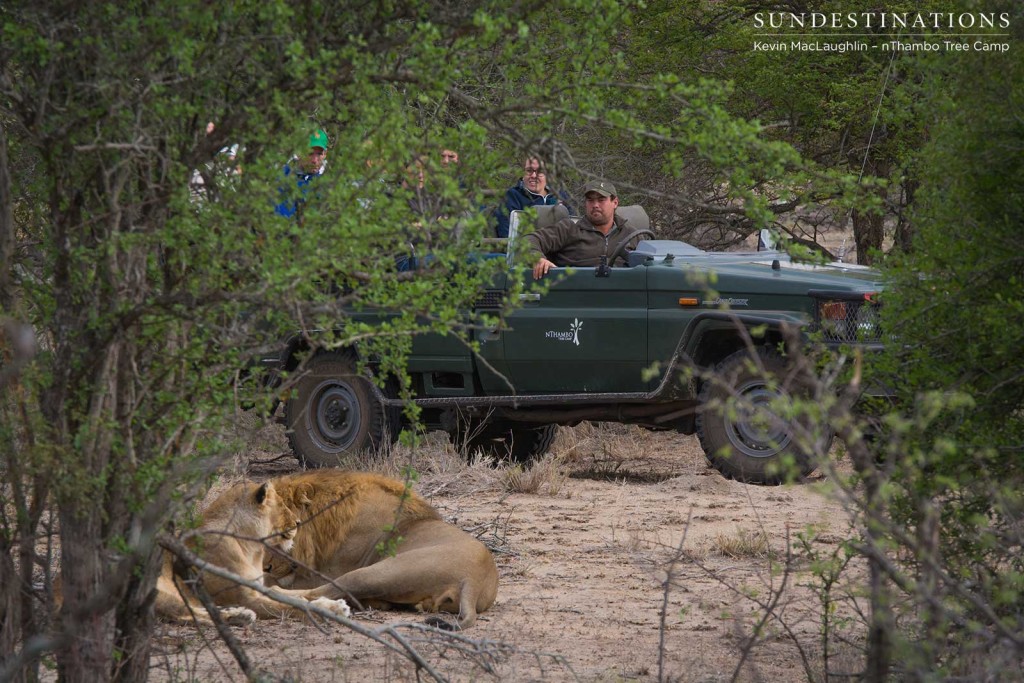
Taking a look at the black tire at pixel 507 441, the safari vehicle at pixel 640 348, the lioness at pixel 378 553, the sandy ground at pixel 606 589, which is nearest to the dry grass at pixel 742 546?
the sandy ground at pixel 606 589

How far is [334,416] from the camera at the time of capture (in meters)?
11.5

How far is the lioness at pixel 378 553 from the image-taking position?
22.7ft

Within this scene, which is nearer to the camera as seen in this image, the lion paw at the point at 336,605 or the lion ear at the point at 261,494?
the lion paw at the point at 336,605

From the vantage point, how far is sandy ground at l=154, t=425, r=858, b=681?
577cm

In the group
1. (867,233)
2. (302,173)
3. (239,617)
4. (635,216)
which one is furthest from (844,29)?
(302,173)

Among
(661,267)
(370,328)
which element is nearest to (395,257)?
(370,328)

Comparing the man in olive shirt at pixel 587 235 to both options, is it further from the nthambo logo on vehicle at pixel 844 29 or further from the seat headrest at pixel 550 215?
the nthambo logo on vehicle at pixel 844 29

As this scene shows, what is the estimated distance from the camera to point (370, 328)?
4617 mm

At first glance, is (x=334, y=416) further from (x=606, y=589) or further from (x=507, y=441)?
(x=606, y=589)

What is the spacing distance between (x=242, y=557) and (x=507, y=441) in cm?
565

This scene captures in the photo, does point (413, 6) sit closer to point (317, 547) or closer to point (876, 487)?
point (876, 487)

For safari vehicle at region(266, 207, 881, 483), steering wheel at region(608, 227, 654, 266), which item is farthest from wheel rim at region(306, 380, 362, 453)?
steering wheel at region(608, 227, 654, 266)

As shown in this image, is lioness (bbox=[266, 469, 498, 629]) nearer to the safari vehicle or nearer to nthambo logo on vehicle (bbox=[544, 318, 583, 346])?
the safari vehicle

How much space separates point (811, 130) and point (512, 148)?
9914mm
